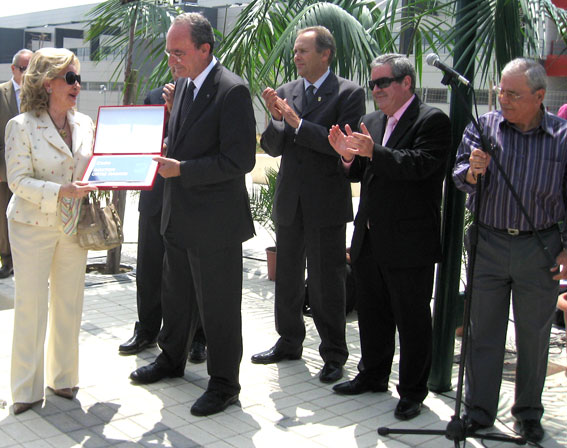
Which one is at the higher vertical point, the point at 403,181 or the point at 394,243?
the point at 403,181

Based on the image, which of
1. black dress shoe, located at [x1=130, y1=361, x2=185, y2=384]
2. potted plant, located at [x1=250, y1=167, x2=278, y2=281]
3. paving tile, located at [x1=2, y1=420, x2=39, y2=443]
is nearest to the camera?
paving tile, located at [x1=2, y1=420, x2=39, y2=443]

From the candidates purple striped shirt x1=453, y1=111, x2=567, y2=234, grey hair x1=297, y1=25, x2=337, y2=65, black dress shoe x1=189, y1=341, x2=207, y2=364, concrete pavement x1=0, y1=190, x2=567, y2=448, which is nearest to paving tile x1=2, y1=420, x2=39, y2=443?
concrete pavement x1=0, y1=190, x2=567, y2=448

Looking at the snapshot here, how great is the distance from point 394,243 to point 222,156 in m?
1.08

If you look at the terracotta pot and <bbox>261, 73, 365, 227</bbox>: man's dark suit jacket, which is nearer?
<bbox>261, 73, 365, 227</bbox>: man's dark suit jacket

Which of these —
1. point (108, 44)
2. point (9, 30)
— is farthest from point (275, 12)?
point (9, 30)

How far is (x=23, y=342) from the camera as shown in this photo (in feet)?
14.2

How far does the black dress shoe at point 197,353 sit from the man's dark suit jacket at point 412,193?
1.65m

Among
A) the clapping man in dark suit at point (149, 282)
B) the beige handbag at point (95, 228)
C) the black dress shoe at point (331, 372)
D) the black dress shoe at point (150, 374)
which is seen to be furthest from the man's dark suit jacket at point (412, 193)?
the clapping man in dark suit at point (149, 282)

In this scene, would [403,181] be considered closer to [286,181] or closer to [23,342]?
[286,181]

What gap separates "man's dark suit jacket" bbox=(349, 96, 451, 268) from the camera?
4154mm

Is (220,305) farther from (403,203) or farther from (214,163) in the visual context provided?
(403,203)

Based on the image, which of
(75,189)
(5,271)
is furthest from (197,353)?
(5,271)

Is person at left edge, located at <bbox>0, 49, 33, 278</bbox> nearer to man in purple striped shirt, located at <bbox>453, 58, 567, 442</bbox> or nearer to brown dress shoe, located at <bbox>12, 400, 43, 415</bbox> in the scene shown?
brown dress shoe, located at <bbox>12, 400, 43, 415</bbox>

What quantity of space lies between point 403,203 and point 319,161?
0.98 metres
